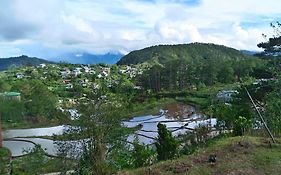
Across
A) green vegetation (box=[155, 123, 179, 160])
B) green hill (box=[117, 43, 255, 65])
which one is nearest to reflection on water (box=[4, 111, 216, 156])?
green vegetation (box=[155, 123, 179, 160])

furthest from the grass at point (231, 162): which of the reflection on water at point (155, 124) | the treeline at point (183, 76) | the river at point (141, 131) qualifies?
the treeline at point (183, 76)

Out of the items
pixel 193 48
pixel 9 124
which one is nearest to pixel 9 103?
pixel 9 124

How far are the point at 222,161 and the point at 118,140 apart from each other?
492 cm

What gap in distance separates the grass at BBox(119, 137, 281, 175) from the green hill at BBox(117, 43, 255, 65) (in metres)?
96.1

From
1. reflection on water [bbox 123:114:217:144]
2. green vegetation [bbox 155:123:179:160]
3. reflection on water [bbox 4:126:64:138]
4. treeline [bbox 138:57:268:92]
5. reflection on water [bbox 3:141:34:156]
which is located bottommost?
reflection on water [bbox 3:141:34:156]

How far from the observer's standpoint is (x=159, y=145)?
10.6m

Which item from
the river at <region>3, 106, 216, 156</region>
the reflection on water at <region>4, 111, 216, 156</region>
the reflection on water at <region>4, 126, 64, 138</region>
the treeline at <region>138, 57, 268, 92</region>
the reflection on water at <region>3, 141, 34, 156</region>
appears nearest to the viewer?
the reflection on water at <region>4, 111, 216, 156</region>

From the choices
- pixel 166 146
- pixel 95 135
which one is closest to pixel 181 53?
pixel 166 146

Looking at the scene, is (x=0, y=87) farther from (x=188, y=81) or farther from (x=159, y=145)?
(x=159, y=145)

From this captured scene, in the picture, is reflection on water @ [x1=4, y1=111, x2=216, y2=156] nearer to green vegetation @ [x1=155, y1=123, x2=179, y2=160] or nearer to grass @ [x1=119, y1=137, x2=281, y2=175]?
green vegetation @ [x1=155, y1=123, x2=179, y2=160]

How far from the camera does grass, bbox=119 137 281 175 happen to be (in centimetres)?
732

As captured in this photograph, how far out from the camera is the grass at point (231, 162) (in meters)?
7.32

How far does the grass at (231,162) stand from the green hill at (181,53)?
96.1 meters

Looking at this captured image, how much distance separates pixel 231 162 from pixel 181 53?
344 ft
